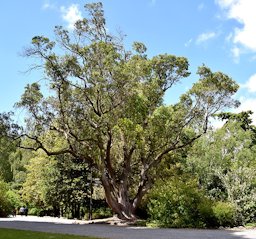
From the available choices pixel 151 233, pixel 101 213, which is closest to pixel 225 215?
pixel 151 233

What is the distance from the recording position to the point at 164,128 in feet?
77.2

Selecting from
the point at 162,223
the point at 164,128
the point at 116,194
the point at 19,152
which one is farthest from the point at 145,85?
the point at 19,152

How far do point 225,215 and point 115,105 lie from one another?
30.2ft

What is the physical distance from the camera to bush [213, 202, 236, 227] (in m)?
18.5

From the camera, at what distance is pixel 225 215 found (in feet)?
60.8

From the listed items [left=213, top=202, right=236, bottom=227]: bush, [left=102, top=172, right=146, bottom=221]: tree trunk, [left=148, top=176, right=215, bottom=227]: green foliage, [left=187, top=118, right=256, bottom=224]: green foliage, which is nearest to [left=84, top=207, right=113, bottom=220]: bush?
[left=102, top=172, right=146, bottom=221]: tree trunk

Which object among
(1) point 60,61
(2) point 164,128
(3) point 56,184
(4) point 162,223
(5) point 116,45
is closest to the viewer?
(4) point 162,223

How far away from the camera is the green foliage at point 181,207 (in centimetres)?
1891

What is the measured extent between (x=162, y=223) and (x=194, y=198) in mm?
2196

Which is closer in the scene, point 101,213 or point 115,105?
point 115,105

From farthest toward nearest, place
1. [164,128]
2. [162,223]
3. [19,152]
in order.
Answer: [19,152] < [164,128] < [162,223]

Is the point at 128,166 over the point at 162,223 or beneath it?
over

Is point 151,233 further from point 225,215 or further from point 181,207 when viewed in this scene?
point 225,215

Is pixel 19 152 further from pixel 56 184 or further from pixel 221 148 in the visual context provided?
pixel 221 148
